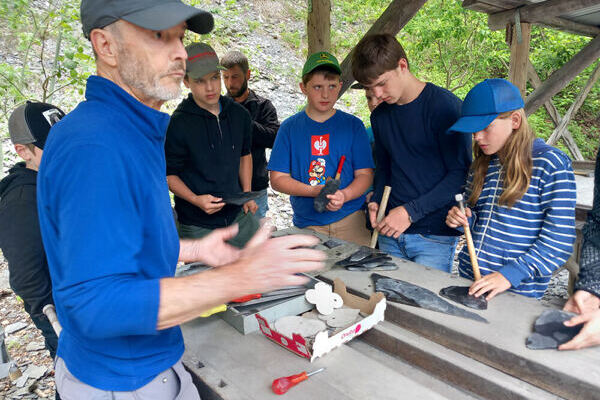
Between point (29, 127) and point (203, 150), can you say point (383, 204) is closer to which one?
point (203, 150)

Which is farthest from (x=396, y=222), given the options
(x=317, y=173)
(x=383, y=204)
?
(x=317, y=173)

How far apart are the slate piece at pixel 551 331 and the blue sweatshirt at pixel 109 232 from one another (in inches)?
45.2

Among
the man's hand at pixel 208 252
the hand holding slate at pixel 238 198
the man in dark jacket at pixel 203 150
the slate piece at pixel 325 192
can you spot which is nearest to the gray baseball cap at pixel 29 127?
the man in dark jacket at pixel 203 150

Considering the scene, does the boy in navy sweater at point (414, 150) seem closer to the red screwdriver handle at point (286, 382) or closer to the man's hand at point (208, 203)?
the man's hand at point (208, 203)

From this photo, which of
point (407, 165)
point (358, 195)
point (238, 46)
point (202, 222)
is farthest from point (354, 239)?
point (238, 46)

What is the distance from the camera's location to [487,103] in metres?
1.81

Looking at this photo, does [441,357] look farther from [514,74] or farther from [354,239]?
[514,74]

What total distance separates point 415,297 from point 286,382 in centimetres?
67

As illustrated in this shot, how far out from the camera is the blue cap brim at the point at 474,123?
5.86 ft

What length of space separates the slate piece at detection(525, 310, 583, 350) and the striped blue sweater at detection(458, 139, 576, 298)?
0.75 ft

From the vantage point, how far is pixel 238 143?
3.03 meters

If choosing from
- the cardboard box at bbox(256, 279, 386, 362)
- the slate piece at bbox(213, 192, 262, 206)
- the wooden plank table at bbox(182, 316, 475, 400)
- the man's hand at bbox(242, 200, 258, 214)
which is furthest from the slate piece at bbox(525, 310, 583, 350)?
the man's hand at bbox(242, 200, 258, 214)

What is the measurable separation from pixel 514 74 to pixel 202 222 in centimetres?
409

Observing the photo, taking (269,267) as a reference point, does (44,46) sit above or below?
above
